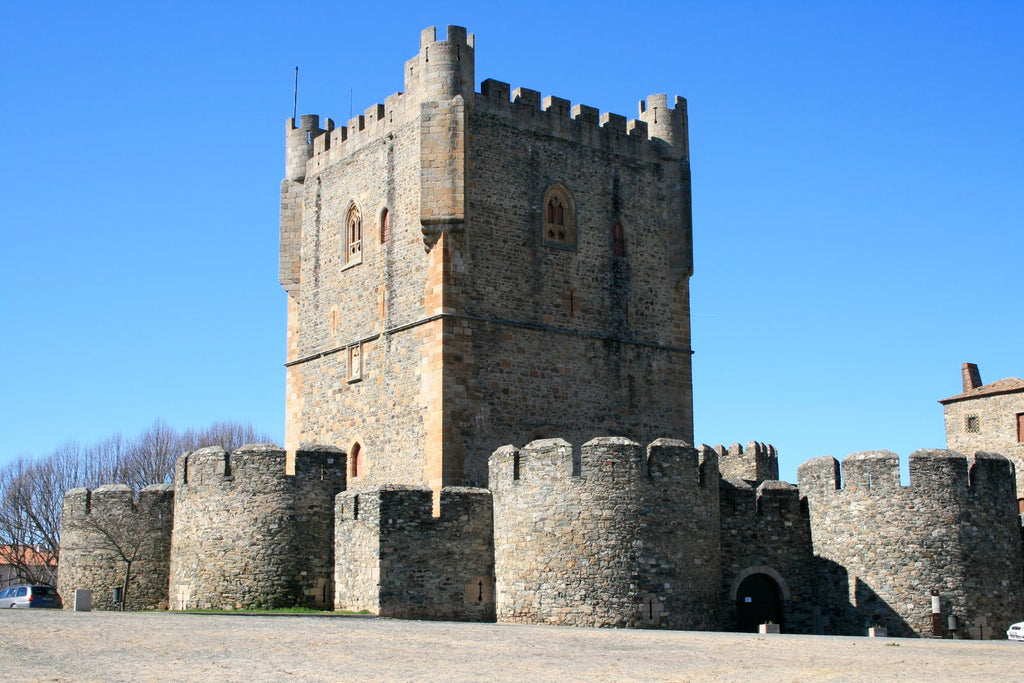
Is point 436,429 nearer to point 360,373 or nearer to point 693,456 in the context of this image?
point 360,373

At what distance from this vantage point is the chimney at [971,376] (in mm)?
48562

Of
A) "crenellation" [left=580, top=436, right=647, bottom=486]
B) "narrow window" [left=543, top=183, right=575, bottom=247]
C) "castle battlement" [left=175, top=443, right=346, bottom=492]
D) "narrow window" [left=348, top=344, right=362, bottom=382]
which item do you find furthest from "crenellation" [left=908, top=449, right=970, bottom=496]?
"narrow window" [left=348, top=344, right=362, bottom=382]

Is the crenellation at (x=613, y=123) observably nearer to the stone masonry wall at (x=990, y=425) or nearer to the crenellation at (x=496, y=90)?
the crenellation at (x=496, y=90)

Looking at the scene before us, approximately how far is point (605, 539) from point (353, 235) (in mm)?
11807

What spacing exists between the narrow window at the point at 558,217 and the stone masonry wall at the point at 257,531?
791 cm

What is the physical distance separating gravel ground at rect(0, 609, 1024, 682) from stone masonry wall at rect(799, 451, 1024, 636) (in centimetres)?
410

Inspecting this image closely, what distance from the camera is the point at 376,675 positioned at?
14.5 metres

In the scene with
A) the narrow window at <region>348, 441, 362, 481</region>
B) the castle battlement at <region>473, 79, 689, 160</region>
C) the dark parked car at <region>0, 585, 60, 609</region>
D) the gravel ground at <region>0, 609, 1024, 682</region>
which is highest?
the castle battlement at <region>473, 79, 689, 160</region>

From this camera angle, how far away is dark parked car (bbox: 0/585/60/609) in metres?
27.1

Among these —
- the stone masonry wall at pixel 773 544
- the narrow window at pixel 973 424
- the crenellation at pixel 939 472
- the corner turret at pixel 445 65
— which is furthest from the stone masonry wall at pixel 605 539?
the narrow window at pixel 973 424

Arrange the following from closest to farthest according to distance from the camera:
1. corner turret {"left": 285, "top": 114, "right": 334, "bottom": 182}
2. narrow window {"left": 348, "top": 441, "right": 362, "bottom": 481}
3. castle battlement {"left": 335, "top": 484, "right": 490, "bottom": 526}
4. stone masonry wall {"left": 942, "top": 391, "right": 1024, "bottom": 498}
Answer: castle battlement {"left": 335, "top": 484, "right": 490, "bottom": 526}, narrow window {"left": 348, "top": 441, "right": 362, "bottom": 481}, corner turret {"left": 285, "top": 114, "right": 334, "bottom": 182}, stone masonry wall {"left": 942, "top": 391, "right": 1024, "bottom": 498}

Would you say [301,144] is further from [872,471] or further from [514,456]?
[872,471]

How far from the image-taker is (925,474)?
24844 mm

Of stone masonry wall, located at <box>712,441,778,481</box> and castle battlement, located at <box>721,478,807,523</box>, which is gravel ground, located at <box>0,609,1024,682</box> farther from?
stone masonry wall, located at <box>712,441,778,481</box>
